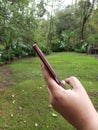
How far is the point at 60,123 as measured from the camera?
4047 mm

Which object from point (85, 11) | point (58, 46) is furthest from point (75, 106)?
point (85, 11)

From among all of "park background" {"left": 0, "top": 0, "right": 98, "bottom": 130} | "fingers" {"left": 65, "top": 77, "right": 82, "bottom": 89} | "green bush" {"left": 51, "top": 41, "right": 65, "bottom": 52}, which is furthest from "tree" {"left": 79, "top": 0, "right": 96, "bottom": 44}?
"fingers" {"left": 65, "top": 77, "right": 82, "bottom": 89}

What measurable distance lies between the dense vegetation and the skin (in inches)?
265

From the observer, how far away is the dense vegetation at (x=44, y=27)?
8258 millimetres

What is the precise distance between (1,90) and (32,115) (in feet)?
6.65

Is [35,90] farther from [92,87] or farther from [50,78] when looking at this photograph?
[50,78]

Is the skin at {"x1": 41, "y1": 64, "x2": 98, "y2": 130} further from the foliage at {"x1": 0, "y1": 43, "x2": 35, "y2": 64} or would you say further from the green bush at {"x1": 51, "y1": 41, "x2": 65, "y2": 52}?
the green bush at {"x1": 51, "y1": 41, "x2": 65, "y2": 52}

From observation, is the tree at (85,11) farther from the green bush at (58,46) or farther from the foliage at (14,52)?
the foliage at (14,52)

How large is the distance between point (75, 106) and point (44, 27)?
21369 millimetres

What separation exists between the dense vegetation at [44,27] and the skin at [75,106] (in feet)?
22.1

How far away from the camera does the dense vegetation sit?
826 centimetres

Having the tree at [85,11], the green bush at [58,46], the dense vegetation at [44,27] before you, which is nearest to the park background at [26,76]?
the dense vegetation at [44,27]

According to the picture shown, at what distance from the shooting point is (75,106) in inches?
22.4

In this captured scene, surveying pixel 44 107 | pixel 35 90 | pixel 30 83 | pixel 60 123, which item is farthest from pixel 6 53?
pixel 60 123
